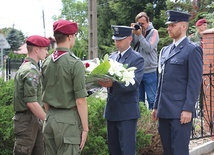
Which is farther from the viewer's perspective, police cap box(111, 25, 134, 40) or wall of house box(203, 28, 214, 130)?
wall of house box(203, 28, 214, 130)

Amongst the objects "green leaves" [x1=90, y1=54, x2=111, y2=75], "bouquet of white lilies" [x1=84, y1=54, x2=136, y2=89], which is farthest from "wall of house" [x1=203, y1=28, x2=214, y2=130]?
"green leaves" [x1=90, y1=54, x2=111, y2=75]

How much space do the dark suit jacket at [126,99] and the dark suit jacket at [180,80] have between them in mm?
255

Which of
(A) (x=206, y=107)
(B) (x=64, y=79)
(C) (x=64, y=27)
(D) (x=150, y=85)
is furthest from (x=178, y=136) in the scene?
(A) (x=206, y=107)

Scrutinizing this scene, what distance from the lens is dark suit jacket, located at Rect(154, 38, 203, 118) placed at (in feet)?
11.9

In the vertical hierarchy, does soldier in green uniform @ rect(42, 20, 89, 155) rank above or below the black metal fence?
above

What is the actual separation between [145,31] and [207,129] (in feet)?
6.42

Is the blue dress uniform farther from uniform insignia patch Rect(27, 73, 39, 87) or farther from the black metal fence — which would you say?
the black metal fence

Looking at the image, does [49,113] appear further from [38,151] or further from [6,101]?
[6,101]

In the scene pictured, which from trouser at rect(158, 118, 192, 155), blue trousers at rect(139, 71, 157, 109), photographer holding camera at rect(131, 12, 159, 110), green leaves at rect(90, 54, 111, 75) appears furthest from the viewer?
blue trousers at rect(139, 71, 157, 109)

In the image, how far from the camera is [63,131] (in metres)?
3.14

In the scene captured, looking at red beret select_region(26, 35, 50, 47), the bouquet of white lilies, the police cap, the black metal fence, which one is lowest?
the black metal fence

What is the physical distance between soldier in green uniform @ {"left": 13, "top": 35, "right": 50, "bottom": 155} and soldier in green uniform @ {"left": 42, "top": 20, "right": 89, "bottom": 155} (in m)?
0.62

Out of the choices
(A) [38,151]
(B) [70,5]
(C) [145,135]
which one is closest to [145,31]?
(C) [145,135]

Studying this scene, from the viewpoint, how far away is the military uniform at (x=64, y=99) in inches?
123
